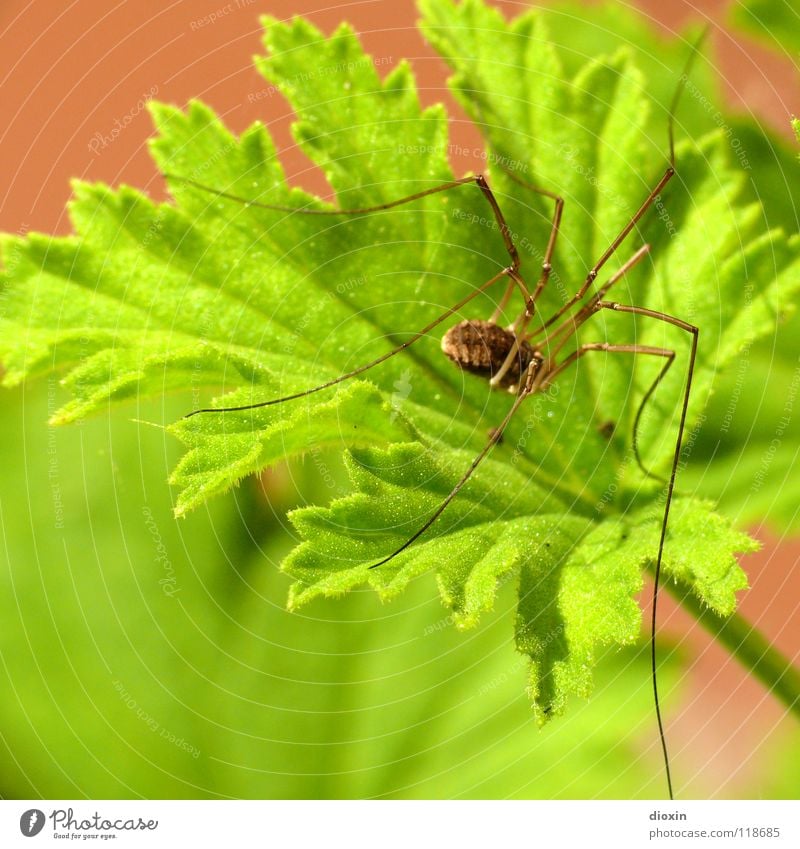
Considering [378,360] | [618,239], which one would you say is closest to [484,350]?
[378,360]

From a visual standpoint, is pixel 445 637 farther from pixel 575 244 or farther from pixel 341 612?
pixel 575 244

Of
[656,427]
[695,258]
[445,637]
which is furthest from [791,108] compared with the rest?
[445,637]

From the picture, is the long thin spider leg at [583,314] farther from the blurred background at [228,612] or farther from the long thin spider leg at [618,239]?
the blurred background at [228,612]

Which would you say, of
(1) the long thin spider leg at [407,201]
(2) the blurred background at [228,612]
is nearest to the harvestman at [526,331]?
(1) the long thin spider leg at [407,201]

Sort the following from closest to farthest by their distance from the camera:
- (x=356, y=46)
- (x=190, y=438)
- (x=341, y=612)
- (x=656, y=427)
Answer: (x=190, y=438)
(x=356, y=46)
(x=656, y=427)
(x=341, y=612)

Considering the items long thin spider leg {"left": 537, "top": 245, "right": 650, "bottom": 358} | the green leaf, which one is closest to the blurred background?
the green leaf

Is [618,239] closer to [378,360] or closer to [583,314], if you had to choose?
[583,314]

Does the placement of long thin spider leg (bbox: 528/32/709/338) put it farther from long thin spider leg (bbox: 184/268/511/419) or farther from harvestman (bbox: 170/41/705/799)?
long thin spider leg (bbox: 184/268/511/419)
